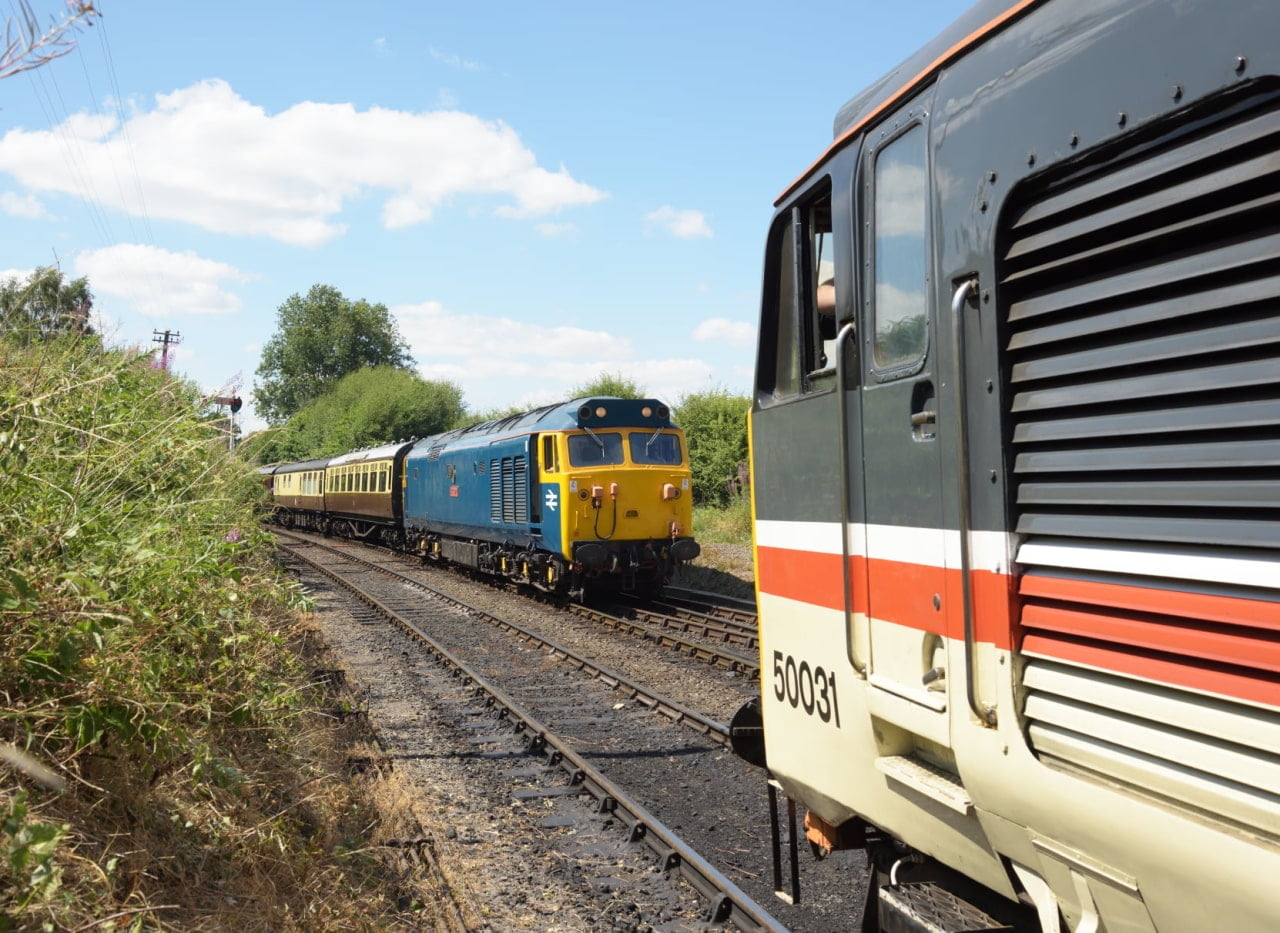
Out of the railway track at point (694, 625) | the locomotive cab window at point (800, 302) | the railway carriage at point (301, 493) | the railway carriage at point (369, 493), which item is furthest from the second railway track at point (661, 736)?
the railway carriage at point (301, 493)

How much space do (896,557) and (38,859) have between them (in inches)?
100.0

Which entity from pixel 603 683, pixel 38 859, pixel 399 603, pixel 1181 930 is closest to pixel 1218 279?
pixel 1181 930

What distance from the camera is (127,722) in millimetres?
4039

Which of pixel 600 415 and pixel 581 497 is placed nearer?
pixel 581 497

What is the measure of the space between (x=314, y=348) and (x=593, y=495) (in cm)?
8503

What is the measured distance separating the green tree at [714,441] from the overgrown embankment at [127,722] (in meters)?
25.7

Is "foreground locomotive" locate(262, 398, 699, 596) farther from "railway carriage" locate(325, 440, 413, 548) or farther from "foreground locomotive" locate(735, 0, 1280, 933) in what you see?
"foreground locomotive" locate(735, 0, 1280, 933)

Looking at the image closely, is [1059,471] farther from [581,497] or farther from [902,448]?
[581,497]

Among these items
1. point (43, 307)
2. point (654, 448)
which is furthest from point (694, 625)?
point (43, 307)

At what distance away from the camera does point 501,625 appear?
48.8 feet

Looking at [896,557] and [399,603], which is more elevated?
[896,557]

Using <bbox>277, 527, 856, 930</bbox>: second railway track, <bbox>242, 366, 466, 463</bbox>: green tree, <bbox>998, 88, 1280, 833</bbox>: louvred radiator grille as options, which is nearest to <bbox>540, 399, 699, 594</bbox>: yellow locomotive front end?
<bbox>277, 527, 856, 930</bbox>: second railway track

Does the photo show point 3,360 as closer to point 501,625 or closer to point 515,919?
point 515,919

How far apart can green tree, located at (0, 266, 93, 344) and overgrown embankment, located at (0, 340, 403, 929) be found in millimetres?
188
